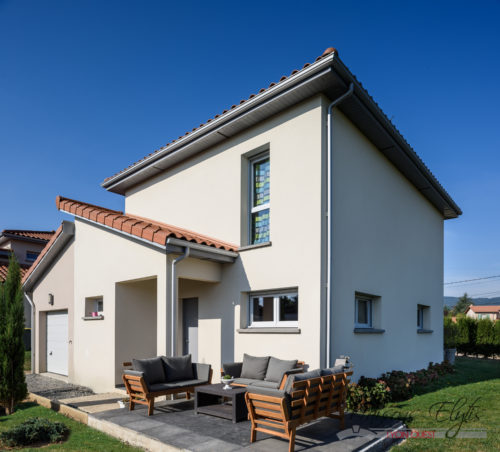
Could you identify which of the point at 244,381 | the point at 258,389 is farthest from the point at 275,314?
the point at 258,389

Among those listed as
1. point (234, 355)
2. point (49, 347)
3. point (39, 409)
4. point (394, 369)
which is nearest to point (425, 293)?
point (394, 369)

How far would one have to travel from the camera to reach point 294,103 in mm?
8797

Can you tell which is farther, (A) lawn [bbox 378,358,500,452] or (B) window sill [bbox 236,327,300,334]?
(B) window sill [bbox 236,327,300,334]

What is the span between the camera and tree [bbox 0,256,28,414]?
8820 millimetres

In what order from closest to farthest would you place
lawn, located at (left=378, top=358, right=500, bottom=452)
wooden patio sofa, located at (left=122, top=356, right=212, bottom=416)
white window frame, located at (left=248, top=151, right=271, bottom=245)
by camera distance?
lawn, located at (left=378, top=358, right=500, bottom=452)
wooden patio sofa, located at (left=122, top=356, right=212, bottom=416)
white window frame, located at (left=248, top=151, right=271, bottom=245)

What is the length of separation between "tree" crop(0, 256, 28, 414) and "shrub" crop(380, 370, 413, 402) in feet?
26.7

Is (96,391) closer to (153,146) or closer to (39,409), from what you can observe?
(39,409)

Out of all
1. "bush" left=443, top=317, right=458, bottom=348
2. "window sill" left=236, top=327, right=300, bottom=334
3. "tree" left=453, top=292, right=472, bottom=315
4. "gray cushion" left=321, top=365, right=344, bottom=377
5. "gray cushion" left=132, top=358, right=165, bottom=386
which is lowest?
"tree" left=453, top=292, right=472, bottom=315

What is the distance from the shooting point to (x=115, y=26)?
33.3 ft

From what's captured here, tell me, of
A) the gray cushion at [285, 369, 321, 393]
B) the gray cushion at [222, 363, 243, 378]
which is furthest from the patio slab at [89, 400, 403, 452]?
the gray cushion at [222, 363, 243, 378]

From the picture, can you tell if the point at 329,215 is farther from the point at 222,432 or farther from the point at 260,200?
the point at 222,432

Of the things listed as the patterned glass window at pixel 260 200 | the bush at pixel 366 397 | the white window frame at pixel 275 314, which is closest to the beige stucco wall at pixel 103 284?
the white window frame at pixel 275 314

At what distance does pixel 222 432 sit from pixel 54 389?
6989 mm

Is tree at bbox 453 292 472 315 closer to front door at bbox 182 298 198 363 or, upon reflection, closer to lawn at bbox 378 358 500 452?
lawn at bbox 378 358 500 452
